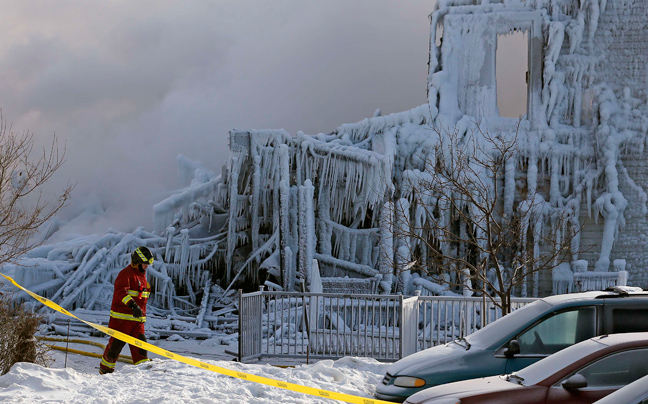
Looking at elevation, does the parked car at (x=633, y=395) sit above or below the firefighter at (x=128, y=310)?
above

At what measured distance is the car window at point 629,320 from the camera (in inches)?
275

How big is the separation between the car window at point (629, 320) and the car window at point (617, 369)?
1500 millimetres

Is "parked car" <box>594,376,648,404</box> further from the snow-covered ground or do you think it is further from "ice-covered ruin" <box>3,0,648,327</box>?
"ice-covered ruin" <box>3,0,648,327</box>

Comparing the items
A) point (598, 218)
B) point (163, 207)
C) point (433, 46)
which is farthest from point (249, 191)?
point (598, 218)

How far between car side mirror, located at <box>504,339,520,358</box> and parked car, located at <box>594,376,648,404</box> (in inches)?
111

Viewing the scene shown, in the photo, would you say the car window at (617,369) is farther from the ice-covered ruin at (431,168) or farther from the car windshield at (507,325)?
the ice-covered ruin at (431,168)

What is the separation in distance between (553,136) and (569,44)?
3693 mm

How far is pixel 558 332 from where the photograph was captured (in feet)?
23.2

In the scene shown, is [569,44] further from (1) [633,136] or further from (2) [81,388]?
(2) [81,388]

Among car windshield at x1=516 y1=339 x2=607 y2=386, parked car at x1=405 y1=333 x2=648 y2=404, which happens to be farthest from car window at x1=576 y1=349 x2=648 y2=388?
car windshield at x1=516 y1=339 x2=607 y2=386

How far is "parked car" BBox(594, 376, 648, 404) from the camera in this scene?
3.81 meters

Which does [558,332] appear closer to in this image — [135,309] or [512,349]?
[512,349]

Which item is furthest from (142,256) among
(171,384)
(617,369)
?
(617,369)

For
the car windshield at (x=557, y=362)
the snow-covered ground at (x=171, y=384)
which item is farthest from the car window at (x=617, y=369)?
the snow-covered ground at (x=171, y=384)
